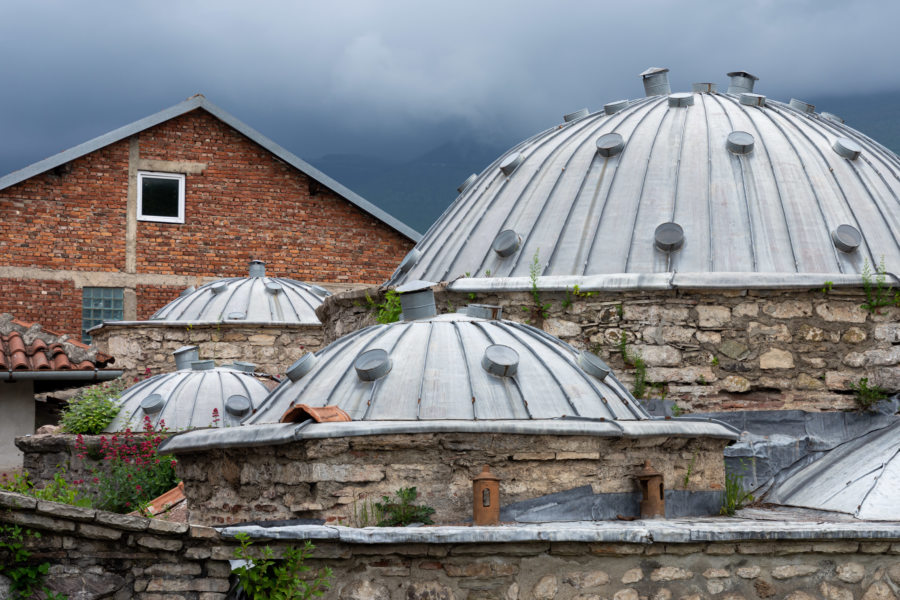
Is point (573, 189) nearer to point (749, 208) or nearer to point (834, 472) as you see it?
point (749, 208)

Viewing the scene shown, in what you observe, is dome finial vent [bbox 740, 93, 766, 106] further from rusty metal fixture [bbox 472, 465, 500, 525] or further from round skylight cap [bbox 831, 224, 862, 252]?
rusty metal fixture [bbox 472, 465, 500, 525]

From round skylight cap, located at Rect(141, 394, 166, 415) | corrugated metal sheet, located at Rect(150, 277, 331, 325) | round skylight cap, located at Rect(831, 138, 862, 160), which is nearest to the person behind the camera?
round skylight cap, located at Rect(831, 138, 862, 160)

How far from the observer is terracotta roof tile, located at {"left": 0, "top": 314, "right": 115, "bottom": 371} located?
1255 cm

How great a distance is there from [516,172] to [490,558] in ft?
22.4

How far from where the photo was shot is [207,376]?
43.8ft

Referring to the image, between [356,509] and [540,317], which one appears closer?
[356,509]

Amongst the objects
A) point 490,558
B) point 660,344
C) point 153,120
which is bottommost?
point 490,558

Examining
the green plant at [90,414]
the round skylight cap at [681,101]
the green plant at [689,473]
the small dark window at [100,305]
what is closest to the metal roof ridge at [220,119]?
the small dark window at [100,305]

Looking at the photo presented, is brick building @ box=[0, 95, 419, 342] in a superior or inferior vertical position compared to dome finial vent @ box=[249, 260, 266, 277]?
superior

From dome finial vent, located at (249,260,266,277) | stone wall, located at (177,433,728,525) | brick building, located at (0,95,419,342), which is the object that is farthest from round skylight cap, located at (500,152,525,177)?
brick building, located at (0,95,419,342)

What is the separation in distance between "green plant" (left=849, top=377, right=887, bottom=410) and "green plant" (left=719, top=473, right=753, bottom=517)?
56.7 inches

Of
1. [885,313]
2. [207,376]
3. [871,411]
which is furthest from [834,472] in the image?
[207,376]

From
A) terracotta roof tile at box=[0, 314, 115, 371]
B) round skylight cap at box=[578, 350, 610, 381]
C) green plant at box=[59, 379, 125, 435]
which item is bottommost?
green plant at box=[59, 379, 125, 435]

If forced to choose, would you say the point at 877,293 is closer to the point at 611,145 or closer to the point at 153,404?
the point at 611,145
